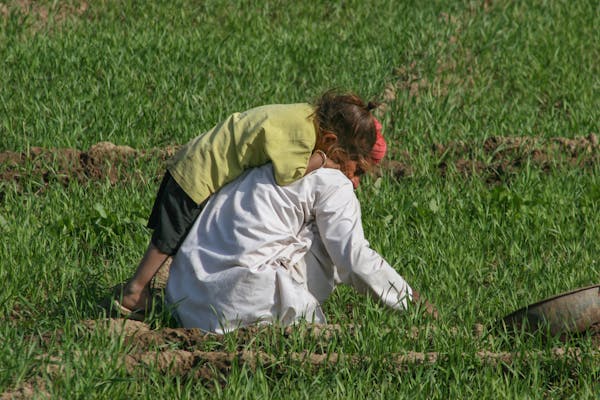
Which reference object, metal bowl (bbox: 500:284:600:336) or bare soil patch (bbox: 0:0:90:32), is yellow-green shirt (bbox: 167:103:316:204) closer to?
metal bowl (bbox: 500:284:600:336)

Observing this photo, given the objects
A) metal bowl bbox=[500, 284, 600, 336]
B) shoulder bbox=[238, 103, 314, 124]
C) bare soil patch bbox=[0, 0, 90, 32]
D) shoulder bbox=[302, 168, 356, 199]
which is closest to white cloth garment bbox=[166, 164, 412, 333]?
shoulder bbox=[302, 168, 356, 199]

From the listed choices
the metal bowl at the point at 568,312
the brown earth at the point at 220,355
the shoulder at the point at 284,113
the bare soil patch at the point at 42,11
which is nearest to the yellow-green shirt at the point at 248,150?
the shoulder at the point at 284,113

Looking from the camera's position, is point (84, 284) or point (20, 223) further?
point (20, 223)

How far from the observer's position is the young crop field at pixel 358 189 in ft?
13.9

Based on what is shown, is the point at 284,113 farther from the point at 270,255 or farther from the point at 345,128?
the point at 270,255

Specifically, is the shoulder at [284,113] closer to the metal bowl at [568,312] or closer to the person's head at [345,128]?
the person's head at [345,128]

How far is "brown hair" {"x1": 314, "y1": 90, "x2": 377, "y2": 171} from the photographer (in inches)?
180

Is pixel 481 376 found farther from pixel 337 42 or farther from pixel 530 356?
pixel 337 42

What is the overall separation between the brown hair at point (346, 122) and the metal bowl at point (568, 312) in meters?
0.96

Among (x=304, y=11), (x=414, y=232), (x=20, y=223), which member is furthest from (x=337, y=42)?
(x=20, y=223)

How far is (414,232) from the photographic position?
6066 millimetres

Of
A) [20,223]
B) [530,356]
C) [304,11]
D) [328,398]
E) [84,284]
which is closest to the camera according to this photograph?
[328,398]

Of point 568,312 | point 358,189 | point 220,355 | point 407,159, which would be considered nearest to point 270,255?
point 220,355

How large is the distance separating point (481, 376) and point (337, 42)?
5.57m
